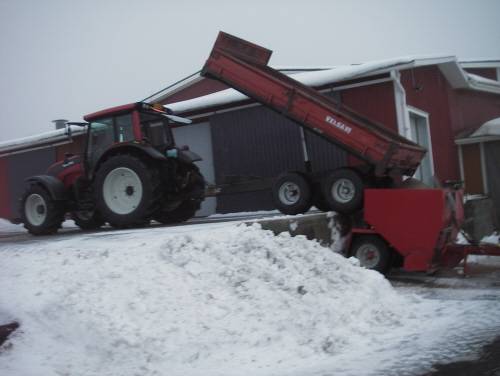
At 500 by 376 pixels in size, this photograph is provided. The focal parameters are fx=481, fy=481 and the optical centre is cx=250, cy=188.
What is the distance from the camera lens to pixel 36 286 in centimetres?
427

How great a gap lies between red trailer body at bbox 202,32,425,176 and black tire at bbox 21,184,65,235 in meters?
3.75

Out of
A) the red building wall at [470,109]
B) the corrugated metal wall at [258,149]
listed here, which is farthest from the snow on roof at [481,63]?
the corrugated metal wall at [258,149]

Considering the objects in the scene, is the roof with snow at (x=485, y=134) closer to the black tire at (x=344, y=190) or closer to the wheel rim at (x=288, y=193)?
the black tire at (x=344, y=190)

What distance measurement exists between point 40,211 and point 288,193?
14.8ft

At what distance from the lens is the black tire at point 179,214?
9523 millimetres

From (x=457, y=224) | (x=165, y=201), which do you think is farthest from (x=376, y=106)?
(x=165, y=201)

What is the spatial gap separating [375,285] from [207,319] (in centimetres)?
214

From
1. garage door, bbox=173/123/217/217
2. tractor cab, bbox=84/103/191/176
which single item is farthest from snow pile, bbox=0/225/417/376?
garage door, bbox=173/123/217/217

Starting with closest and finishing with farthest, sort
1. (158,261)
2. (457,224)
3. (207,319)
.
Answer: (207,319) < (158,261) < (457,224)

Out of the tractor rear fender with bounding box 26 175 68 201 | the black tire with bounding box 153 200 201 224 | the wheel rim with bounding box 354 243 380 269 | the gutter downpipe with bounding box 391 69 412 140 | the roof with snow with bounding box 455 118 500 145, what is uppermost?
the gutter downpipe with bounding box 391 69 412 140

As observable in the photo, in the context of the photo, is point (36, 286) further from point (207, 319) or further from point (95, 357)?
point (207, 319)

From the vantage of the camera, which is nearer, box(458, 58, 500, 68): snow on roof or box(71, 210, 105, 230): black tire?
box(71, 210, 105, 230): black tire

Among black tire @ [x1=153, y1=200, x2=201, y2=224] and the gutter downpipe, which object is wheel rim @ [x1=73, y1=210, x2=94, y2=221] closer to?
black tire @ [x1=153, y1=200, x2=201, y2=224]

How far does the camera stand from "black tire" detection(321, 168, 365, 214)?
309 inches
